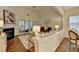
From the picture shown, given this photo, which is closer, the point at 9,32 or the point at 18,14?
the point at 9,32

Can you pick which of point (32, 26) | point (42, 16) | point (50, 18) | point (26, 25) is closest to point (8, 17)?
point (26, 25)

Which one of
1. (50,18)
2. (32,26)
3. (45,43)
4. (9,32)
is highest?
(50,18)

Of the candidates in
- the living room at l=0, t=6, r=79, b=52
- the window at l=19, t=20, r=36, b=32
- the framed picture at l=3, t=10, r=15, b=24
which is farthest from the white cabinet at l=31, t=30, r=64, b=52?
the framed picture at l=3, t=10, r=15, b=24

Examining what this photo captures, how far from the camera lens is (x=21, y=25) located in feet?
7.42

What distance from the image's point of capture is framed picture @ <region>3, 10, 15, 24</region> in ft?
6.53

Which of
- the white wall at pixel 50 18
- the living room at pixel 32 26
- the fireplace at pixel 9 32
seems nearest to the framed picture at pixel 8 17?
the living room at pixel 32 26

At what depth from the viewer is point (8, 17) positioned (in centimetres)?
209

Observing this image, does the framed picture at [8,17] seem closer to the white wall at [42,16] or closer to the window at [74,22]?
the white wall at [42,16]

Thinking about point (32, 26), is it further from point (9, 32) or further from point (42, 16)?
point (9, 32)
